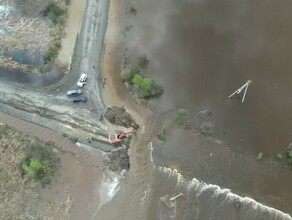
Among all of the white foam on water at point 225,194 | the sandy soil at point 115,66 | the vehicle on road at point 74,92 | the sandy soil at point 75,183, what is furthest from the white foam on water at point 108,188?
the vehicle on road at point 74,92

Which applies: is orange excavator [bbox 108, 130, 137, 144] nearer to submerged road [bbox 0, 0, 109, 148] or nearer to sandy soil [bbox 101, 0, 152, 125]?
submerged road [bbox 0, 0, 109, 148]

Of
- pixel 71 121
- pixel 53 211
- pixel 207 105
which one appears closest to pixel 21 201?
pixel 53 211

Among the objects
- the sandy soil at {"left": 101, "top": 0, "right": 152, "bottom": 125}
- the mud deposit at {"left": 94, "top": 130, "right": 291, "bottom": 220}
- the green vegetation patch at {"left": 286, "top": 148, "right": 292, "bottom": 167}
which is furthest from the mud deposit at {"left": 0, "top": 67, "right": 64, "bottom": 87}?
the green vegetation patch at {"left": 286, "top": 148, "right": 292, "bottom": 167}

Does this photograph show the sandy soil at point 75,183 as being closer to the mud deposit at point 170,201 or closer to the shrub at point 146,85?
the mud deposit at point 170,201

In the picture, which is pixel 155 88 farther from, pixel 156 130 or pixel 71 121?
pixel 71 121

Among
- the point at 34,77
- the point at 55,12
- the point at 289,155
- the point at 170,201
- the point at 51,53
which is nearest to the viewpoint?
the point at 170,201

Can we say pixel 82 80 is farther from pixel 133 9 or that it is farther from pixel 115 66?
pixel 133 9

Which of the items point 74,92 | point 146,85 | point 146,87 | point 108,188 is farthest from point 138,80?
point 108,188
